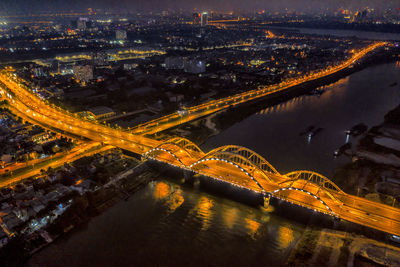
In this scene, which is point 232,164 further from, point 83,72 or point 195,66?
point 195,66

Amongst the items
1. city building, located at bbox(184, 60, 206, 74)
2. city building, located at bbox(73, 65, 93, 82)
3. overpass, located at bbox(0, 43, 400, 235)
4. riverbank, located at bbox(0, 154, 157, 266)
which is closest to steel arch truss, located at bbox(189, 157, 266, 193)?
overpass, located at bbox(0, 43, 400, 235)

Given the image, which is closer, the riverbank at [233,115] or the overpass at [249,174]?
the overpass at [249,174]

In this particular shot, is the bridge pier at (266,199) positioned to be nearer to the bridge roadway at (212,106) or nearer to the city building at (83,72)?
the bridge roadway at (212,106)

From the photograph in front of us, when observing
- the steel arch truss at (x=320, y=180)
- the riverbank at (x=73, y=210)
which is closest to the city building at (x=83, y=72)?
the riverbank at (x=73, y=210)

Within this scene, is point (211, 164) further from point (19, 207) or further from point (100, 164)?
point (19, 207)

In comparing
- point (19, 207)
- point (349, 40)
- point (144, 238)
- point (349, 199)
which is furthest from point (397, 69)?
point (19, 207)

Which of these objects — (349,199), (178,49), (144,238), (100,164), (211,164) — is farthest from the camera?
(178,49)

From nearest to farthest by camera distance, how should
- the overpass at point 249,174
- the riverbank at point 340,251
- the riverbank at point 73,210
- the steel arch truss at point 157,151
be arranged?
the riverbank at point 340,251, the riverbank at point 73,210, the overpass at point 249,174, the steel arch truss at point 157,151
